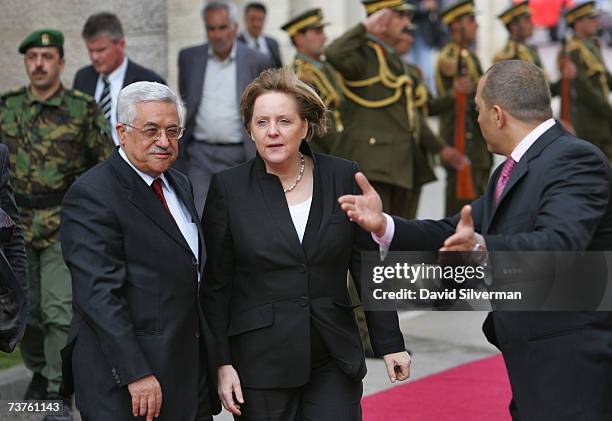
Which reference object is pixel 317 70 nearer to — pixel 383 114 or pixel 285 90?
pixel 383 114

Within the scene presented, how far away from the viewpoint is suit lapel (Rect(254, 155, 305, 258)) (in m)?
4.25

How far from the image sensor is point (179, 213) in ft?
14.3

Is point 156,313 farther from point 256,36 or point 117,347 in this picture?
point 256,36

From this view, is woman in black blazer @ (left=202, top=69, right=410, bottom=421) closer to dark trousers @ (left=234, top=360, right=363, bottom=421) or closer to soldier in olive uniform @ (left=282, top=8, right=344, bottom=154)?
dark trousers @ (left=234, top=360, right=363, bottom=421)

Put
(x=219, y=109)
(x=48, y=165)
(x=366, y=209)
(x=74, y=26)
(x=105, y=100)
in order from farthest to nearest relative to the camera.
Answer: (x=74, y=26)
(x=219, y=109)
(x=105, y=100)
(x=48, y=165)
(x=366, y=209)

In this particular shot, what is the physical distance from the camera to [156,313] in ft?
13.5

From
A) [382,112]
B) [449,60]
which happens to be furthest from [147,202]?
[449,60]

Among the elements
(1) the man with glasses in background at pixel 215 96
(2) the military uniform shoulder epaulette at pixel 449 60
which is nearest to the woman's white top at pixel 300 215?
(1) the man with glasses in background at pixel 215 96

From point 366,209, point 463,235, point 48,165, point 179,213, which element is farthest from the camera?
point 48,165

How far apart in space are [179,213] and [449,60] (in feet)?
23.1

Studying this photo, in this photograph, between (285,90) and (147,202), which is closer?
(147,202)

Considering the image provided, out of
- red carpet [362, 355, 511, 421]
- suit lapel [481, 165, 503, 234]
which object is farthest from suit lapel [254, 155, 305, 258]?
red carpet [362, 355, 511, 421]

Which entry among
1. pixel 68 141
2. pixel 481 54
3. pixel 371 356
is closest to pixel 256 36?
pixel 371 356

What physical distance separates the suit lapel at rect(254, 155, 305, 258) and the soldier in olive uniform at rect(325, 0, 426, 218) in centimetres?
375
